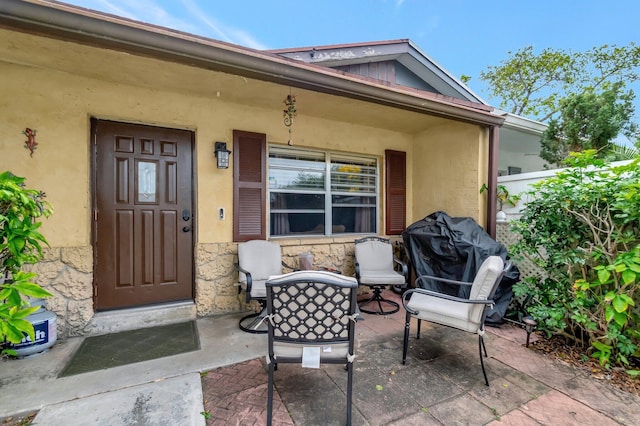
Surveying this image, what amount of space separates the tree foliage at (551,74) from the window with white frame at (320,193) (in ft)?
28.2

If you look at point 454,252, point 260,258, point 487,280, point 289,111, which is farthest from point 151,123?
point 454,252

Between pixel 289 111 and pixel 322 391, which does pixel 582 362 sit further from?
pixel 289 111

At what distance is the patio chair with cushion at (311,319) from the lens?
5.35ft

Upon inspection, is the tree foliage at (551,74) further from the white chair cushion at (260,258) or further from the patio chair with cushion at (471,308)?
the white chair cushion at (260,258)

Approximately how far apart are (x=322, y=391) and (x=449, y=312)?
1.18 m

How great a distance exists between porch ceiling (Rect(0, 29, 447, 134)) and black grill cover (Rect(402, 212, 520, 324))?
165 cm

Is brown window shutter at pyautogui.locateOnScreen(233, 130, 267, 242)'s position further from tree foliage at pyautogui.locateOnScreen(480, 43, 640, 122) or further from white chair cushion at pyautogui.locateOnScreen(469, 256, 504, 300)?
tree foliage at pyautogui.locateOnScreen(480, 43, 640, 122)

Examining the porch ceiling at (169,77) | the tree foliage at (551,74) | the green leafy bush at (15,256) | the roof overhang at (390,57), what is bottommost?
the green leafy bush at (15,256)

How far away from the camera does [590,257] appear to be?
102 inches

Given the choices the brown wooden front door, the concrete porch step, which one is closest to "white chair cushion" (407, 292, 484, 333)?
the concrete porch step

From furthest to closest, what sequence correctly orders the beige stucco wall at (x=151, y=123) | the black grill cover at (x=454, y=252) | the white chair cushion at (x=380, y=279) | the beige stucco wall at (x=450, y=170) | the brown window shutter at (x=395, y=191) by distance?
the brown window shutter at (x=395, y=191), the beige stucco wall at (x=450, y=170), the white chair cushion at (x=380, y=279), the black grill cover at (x=454, y=252), the beige stucco wall at (x=151, y=123)

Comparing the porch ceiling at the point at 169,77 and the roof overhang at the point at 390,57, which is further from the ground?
the roof overhang at the point at 390,57

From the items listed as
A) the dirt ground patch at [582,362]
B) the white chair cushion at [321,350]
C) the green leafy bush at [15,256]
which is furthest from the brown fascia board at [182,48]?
the dirt ground patch at [582,362]

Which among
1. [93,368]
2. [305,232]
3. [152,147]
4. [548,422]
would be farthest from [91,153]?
[548,422]
